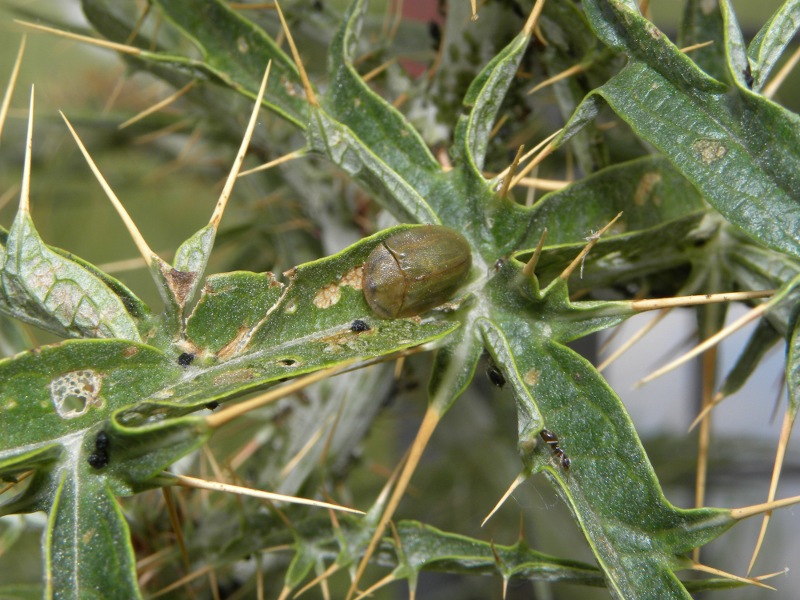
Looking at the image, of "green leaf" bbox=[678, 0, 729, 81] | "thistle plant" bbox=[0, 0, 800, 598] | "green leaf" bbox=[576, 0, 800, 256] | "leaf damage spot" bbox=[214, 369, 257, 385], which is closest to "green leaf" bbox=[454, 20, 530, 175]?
"thistle plant" bbox=[0, 0, 800, 598]

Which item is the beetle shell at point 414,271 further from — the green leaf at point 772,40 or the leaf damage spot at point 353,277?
the green leaf at point 772,40

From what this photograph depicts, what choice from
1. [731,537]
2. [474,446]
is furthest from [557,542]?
[731,537]

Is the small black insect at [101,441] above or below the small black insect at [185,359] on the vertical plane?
below

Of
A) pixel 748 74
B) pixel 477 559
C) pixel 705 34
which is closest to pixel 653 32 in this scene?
pixel 748 74

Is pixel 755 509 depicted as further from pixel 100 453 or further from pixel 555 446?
pixel 100 453

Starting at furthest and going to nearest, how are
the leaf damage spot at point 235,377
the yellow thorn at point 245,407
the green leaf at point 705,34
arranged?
the green leaf at point 705,34
the leaf damage spot at point 235,377
the yellow thorn at point 245,407

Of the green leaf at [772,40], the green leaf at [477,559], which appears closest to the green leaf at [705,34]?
the green leaf at [772,40]

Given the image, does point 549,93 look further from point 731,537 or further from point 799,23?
point 731,537

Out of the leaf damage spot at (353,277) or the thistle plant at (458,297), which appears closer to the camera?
the thistle plant at (458,297)
